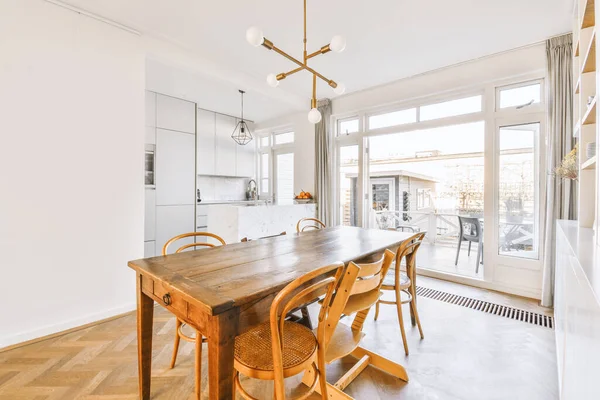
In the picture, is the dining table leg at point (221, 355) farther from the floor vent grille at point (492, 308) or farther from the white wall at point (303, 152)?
the white wall at point (303, 152)

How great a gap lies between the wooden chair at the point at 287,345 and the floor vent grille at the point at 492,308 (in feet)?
7.61

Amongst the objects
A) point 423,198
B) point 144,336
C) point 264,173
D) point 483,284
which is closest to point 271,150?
point 264,173

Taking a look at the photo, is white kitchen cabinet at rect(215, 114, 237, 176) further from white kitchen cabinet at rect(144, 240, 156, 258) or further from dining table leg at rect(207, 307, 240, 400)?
dining table leg at rect(207, 307, 240, 400)

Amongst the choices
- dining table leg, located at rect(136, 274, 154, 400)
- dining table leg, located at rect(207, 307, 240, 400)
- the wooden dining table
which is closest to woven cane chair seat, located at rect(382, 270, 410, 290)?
the wooden dining table

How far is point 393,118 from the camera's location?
4203mm

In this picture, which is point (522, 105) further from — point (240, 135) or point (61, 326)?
point (61, 326)

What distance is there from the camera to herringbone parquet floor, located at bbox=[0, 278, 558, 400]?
5.45ft

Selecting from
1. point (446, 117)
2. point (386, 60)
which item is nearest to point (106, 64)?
point (386, 60)

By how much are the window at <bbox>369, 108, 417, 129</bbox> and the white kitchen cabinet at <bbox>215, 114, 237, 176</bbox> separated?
2.75m

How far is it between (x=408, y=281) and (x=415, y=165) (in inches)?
109

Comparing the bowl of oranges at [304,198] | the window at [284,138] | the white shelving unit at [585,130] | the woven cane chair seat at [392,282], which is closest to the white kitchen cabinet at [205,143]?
the window at [284,138]

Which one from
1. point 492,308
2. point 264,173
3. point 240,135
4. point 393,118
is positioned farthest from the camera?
point 264,173

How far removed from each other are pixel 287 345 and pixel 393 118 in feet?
12.4

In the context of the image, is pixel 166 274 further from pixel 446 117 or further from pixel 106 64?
pixel 446 117
